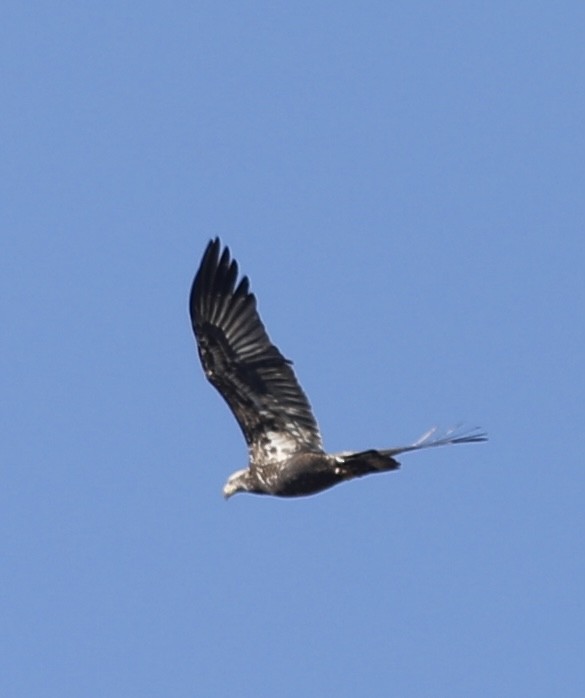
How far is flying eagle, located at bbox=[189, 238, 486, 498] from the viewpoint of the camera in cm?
1650

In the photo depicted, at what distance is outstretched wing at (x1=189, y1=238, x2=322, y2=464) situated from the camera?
1652cm

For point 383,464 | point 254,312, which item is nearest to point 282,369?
point 254,312

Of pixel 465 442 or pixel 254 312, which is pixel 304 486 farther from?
pixel 465 442

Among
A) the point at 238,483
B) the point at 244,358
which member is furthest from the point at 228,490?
the point at 244,358

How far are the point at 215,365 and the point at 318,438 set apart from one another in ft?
4.45

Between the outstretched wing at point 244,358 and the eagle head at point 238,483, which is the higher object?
the outstretched wing at point 244,358

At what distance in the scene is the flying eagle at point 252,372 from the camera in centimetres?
1650

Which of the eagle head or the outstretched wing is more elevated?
the outstretched wing

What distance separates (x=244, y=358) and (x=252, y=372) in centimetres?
17

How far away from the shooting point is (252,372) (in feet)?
54.3

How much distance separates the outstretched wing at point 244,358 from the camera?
54.2ft

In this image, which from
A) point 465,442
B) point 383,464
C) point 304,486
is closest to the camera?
point 465,442

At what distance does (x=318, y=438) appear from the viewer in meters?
16.7

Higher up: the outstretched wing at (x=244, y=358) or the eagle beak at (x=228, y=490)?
the outstretched wing at (x=244, y=358)
